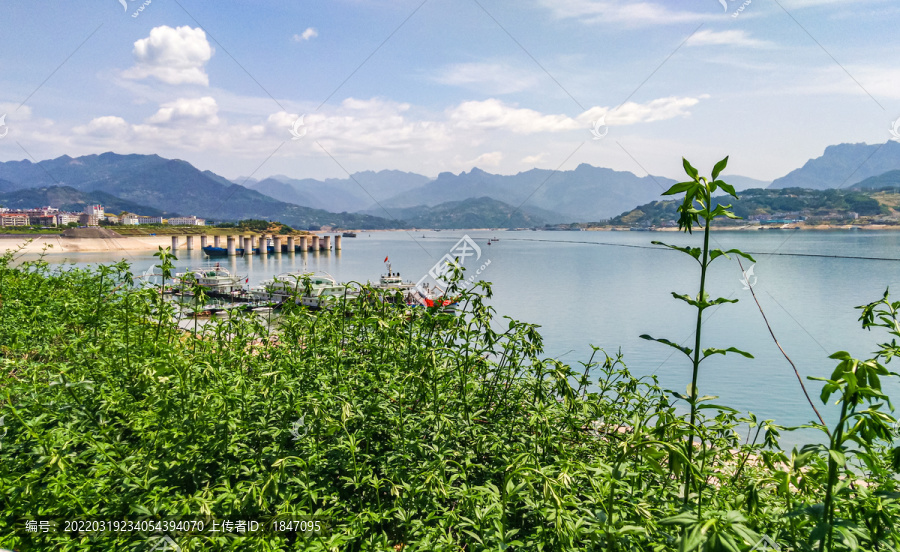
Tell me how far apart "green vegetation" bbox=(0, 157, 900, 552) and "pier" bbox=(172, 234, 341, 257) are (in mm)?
74317

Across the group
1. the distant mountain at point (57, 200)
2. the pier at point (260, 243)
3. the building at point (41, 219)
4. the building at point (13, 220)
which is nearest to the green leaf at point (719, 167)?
the pier at point (260, 243)

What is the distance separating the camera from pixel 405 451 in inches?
92.8

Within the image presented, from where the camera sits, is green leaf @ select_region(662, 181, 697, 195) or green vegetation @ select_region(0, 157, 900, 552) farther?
green vegetation @ select_region(0, 157, 900, 552)

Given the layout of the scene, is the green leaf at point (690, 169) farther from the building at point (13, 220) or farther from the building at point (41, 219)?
the building at point (41, 219)

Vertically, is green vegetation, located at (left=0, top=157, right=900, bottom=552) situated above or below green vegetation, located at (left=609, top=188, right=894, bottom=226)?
below

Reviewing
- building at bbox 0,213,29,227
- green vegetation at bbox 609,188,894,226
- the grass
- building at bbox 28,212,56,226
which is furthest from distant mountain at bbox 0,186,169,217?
green vegetation at bbox 609,188,894,226

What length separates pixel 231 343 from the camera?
332 centimetres

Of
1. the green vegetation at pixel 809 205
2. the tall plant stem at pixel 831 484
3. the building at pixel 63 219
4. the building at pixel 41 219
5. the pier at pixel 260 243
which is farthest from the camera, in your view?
the green vegetation at pixel 809 205

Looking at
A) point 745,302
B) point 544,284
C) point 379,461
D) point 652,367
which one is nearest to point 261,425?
point 379,461

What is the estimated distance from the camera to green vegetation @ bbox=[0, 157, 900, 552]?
1.53 metres

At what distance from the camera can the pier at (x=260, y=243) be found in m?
75.6

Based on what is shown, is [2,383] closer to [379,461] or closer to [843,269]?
[379,461]

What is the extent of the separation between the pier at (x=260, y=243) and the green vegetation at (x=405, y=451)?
244ft

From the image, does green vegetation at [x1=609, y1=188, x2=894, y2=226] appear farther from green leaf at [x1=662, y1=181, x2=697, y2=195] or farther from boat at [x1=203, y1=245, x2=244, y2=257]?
green leaf at [x1=662, y1=181, x2=697, y2=195]
